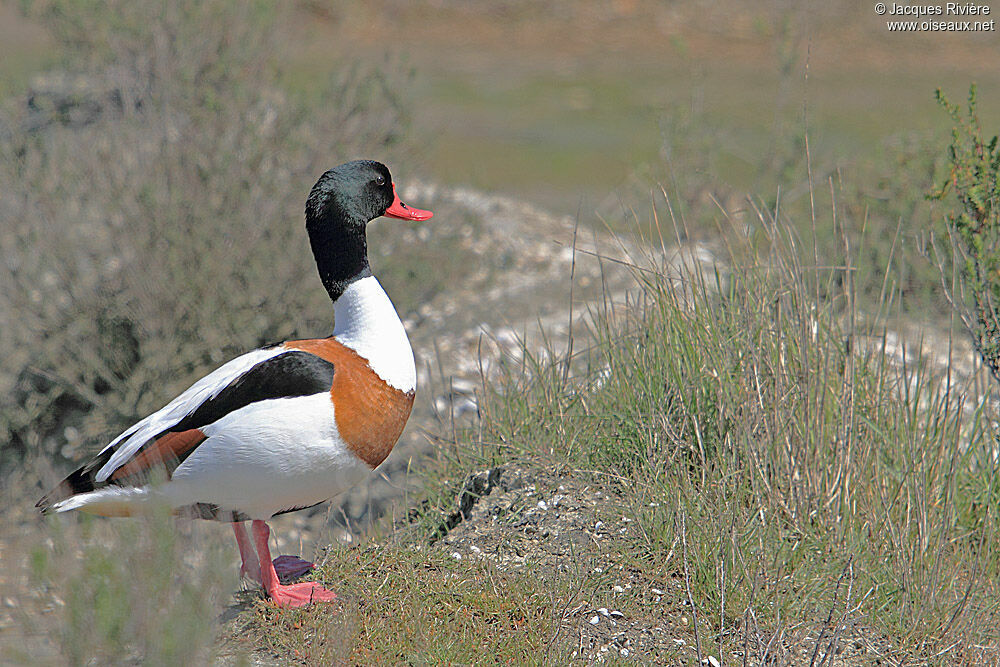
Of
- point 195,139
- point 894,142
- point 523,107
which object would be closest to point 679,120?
point 894,142

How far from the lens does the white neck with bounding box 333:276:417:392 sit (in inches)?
131

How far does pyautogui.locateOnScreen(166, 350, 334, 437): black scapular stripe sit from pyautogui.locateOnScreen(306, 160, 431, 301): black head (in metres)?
0.34

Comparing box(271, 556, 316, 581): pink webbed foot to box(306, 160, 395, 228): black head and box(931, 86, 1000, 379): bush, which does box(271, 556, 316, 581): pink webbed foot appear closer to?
box(306, 160, 395, 228): black head

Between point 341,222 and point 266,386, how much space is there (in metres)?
0.64

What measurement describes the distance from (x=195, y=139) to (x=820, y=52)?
21.9 metres

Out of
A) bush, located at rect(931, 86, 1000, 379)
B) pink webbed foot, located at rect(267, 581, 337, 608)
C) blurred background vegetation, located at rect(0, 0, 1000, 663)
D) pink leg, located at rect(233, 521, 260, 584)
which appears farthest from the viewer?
blurred background vegetation, located at rect(0, 0, 1000, 663)

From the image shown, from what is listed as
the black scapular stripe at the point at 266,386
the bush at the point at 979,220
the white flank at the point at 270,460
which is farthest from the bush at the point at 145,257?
the bush at the point at 979,220

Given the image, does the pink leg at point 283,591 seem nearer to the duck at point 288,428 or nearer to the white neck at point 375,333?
the duck at point 288,428

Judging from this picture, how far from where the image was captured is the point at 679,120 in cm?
927

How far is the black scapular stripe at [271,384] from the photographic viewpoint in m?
3.21

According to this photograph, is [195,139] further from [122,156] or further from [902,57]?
[902,57]

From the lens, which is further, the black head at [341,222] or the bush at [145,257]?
the bush at [145,257]

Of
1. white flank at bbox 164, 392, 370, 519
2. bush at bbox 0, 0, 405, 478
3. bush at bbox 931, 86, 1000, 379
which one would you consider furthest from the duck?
bush at bbox 0, 0, 405, 478
